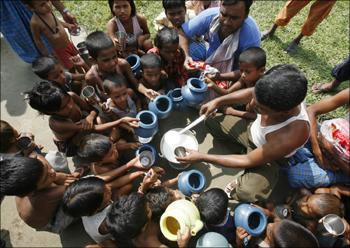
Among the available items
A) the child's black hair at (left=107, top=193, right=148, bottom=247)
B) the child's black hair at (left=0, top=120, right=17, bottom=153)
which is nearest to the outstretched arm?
the child's black hair at (left=107, top=193, right=148, bottom=247)

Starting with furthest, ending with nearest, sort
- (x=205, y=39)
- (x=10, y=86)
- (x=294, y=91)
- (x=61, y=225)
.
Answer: (x=10, y=86)
(x=205, y=39)
(x=61, y=225)
(x=294, y=91)

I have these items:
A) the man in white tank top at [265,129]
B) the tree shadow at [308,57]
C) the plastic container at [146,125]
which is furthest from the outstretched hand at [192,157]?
the tree shadow at [308,57]

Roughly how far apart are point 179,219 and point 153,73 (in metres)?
1.69

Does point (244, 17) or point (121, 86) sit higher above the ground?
point (244, 17)

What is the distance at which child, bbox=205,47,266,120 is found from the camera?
115 inches

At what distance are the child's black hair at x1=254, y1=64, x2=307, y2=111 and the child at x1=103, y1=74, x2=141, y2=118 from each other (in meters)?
1.44

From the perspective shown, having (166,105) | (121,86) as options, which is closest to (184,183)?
(166,105)

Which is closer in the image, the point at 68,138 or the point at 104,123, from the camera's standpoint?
the point at 68,138

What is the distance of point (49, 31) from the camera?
337cm

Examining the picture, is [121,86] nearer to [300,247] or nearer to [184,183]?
[184,183]

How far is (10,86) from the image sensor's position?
13.7ft

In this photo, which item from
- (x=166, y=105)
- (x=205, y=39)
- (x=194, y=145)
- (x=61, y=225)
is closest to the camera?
(x=61, y=225)

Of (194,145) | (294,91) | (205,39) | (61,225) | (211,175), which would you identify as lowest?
(211,175)

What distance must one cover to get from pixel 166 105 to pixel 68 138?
110 cm
